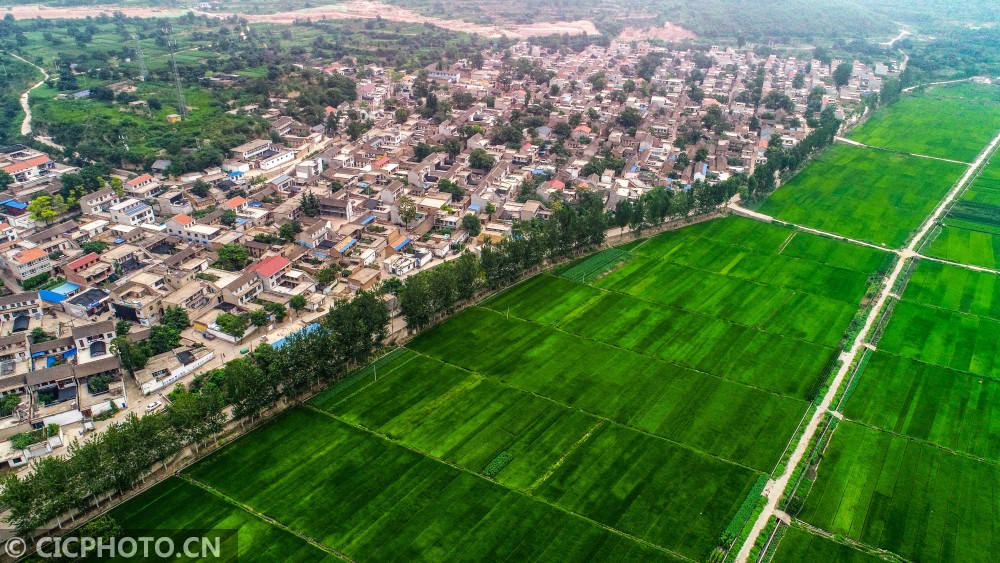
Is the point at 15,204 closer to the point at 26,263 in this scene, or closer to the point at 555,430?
the point at 26,263

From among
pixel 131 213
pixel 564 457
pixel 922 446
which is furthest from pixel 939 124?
pixel 131 213

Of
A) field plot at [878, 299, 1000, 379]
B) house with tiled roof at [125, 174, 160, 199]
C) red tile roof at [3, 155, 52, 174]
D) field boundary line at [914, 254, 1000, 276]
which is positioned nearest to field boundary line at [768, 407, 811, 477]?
field plot at [878, 299, 1000, 379]

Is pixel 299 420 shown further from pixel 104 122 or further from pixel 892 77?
pixel 892 77

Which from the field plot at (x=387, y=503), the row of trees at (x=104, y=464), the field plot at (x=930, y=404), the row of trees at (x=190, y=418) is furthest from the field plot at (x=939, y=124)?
the row of trees at (x=104, y=464)

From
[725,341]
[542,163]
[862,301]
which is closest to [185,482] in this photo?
[725,341]

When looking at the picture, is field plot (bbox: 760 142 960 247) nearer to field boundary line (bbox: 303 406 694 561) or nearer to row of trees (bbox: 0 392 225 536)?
field boundary line (bbox: 303 406 694 561)

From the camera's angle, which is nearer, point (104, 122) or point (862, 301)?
point (862, 301)

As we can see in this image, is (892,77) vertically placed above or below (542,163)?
above

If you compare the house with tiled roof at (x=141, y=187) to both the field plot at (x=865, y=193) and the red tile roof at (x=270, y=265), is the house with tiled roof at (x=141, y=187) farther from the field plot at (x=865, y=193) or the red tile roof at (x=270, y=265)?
the field plot at (x=865, y=193)

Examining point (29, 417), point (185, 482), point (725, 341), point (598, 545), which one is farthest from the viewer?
point (725, 341)
